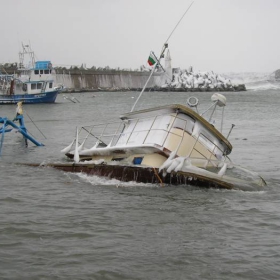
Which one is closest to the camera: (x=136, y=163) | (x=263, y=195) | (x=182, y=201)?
(x=182, y=201)

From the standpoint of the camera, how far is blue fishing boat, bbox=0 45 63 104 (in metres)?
61.8

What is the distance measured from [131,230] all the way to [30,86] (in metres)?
56.5

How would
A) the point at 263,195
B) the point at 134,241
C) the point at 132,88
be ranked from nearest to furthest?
the point at 134,241, the point at 263,195, the point at 132,88

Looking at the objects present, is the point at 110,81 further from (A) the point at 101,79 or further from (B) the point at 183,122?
(B) the point at 183,122

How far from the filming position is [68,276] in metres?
6.61

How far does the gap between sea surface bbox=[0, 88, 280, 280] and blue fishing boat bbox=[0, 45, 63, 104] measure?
4935 centimetres

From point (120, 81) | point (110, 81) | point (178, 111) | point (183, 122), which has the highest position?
point (120, 81)

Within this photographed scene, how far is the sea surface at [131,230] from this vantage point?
22.6 ft

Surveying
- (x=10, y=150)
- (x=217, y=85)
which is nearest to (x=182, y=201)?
(x=10, y=150)

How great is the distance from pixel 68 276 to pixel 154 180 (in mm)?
5846

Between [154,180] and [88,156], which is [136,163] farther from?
[88,156]

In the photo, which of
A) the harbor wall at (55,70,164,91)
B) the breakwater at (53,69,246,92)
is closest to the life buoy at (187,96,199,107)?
the breakwater at (53,69,246,92)

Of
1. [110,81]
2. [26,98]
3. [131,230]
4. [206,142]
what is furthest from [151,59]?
[110,81]

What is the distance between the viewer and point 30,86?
6244 cm
